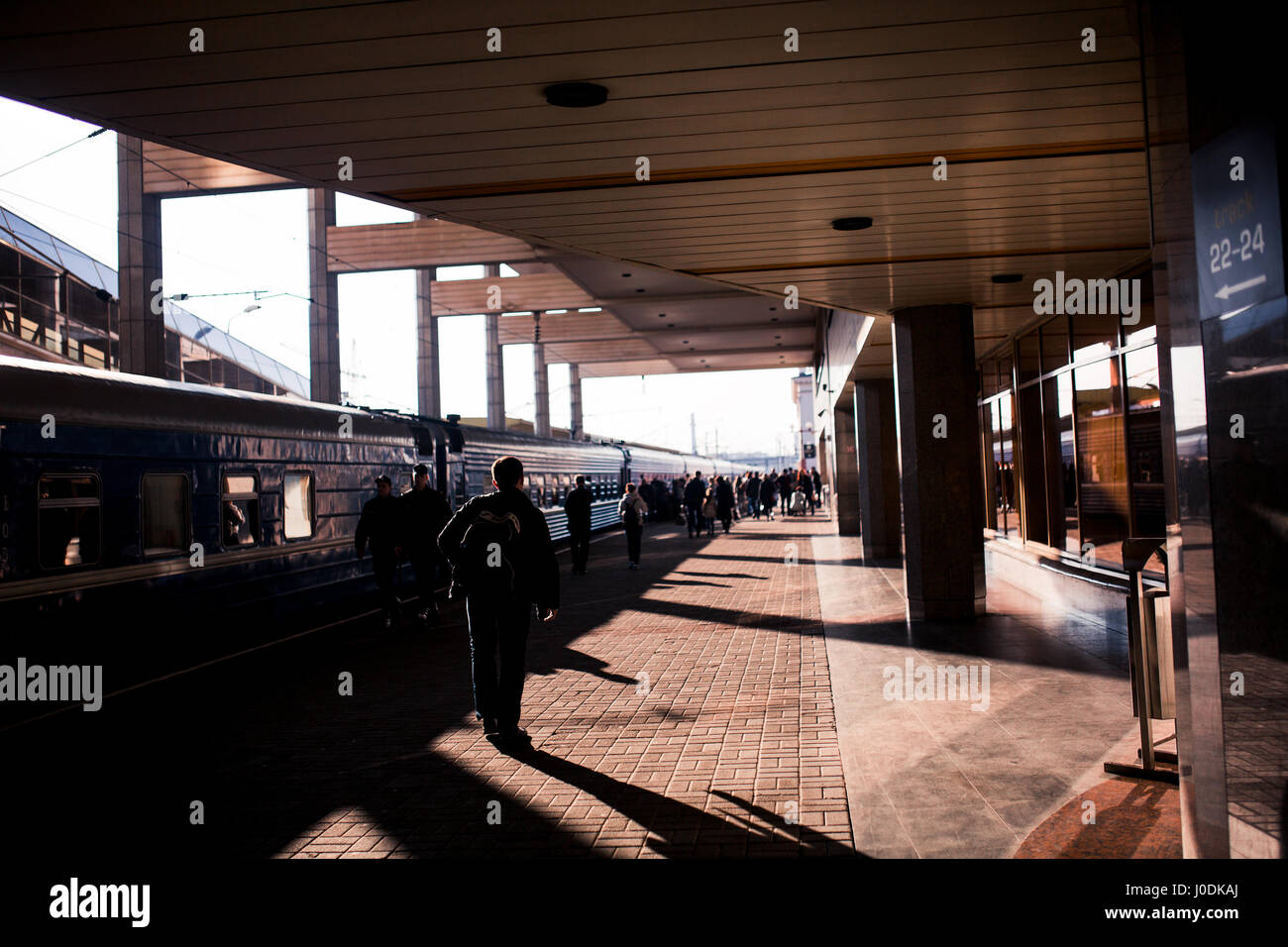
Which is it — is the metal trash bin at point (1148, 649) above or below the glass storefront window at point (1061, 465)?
below

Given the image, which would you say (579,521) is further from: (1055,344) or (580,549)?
(1055,344)

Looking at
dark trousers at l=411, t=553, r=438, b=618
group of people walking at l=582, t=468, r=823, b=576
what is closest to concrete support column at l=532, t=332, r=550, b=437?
group of people walking at l=582, t=468, r=823, b=576

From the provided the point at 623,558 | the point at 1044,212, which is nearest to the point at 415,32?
the point at 1044,212

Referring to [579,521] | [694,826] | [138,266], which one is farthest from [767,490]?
[694,826]

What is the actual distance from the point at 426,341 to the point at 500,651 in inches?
1142

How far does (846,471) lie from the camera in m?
26.9

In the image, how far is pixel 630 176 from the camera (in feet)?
21.2

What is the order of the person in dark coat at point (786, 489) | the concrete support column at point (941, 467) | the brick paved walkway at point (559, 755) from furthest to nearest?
the person in dark coat at point (786, 489) → the concrete support column at point (941, 467) → the brick paved walkway at point (559, 755)

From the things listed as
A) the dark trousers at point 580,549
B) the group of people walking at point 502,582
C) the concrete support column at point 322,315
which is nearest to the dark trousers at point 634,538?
the dark trousers at point 580,549

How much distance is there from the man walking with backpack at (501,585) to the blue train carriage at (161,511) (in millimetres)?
3258

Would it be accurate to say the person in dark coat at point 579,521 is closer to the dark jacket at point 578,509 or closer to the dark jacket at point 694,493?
the dark jacket at point 578,509

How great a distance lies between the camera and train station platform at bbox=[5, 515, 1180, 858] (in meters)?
4.78

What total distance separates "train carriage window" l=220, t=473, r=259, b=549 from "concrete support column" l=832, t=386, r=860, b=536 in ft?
57.2

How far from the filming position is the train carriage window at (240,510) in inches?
412
